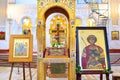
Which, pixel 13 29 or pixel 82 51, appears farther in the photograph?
pixel 13 29

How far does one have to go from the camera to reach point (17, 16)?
21.0 m

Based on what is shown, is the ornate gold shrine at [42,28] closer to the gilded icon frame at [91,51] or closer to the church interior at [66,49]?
the church interior at [66,49]

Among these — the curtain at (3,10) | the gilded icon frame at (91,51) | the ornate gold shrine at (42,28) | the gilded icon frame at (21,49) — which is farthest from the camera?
the curtain at (3,10)

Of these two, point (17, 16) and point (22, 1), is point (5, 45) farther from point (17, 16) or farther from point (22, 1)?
point (22, 1)

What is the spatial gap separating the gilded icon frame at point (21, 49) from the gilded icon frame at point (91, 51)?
78.5 inches

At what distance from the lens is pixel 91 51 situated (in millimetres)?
6688

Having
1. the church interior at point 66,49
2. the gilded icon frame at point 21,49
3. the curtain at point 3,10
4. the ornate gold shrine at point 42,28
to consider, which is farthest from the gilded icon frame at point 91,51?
the curtain at point 3,10

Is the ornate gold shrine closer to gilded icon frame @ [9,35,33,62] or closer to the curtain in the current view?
gilded icon frame @ [9,35,33,62]

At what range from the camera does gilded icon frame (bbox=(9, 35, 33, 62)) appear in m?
7.98

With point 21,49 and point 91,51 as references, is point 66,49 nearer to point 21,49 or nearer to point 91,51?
point 21,49

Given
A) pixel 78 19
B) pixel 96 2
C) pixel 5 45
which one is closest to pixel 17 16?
pixel 5 45

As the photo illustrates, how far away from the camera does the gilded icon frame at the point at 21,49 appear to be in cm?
798

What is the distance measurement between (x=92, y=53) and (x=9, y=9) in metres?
15.4

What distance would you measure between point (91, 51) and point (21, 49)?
2.52 metres
